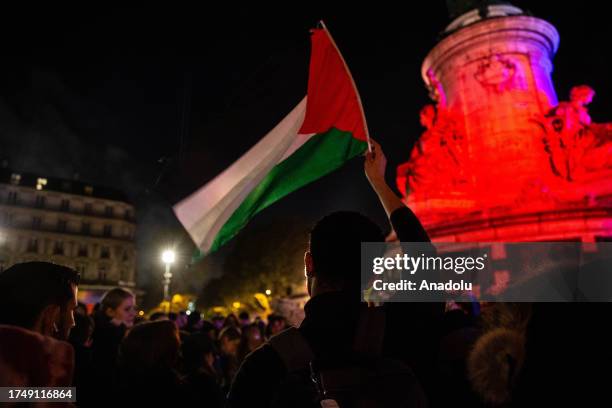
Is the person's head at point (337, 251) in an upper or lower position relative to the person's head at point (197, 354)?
upper

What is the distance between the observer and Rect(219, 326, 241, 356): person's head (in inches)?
277

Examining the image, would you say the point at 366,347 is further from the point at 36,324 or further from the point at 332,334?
the point at 36,324

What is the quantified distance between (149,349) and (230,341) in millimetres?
3876

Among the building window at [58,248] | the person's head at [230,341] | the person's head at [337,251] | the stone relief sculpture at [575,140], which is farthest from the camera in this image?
the building window at [58,248]

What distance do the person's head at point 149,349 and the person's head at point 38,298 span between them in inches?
31.5

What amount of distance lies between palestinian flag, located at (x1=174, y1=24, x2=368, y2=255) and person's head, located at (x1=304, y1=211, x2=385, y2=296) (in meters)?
3.25

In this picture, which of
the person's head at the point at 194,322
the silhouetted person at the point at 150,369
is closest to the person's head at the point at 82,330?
the silhouetted person at the point at 150,369

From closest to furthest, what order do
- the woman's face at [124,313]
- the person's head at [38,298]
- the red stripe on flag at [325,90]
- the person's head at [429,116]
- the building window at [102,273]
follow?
1. the person's head at [38,298]
2. the red stripe on flag at [325,90]
3. the woman's face at [124,313]
4. the person's head at [429,116]
5. the building window at [102,273]

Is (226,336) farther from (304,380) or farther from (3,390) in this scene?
(304,380)

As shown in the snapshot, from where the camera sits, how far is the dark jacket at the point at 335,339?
1661 millimetres

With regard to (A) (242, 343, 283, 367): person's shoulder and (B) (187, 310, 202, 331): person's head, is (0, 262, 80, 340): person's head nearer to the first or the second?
(A) (242, 343, 283, 367): person's shoulder

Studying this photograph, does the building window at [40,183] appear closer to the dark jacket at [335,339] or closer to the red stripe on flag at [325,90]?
the red stripe on flag at [325,90]

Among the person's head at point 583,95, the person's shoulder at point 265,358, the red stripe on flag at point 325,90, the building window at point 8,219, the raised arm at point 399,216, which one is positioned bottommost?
the person's shoulder at point 265,358

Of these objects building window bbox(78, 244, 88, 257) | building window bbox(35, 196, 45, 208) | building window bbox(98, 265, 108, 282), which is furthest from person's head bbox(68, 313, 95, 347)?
building window bbox(78, 244, 88, 257)
